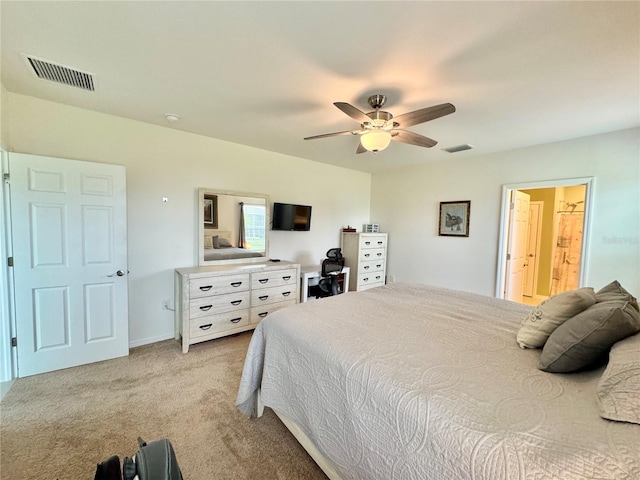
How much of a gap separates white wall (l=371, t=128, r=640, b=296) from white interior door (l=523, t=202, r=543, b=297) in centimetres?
217

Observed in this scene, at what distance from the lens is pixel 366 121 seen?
210cm

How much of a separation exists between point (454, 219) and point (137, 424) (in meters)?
4.47

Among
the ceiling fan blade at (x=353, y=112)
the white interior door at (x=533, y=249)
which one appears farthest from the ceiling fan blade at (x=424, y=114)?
the white interior door at (x=533, y=249)

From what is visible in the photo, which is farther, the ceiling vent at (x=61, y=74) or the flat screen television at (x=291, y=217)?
the flat screen television at (x=291, y=217)

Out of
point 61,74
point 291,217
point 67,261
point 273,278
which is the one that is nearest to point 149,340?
point 67,261

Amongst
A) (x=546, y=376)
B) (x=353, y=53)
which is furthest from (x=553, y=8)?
(x=546, y=376)

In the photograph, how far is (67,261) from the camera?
2.49 metres

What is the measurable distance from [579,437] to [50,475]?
2.48 m

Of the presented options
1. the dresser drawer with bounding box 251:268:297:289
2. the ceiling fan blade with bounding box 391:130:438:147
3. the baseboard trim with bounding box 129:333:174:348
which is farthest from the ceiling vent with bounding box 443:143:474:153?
the baseboard trim with bounding box 129:333:174:348

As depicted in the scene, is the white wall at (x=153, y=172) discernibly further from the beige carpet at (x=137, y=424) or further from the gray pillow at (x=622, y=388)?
the gray pillow at (x=622, y=388)

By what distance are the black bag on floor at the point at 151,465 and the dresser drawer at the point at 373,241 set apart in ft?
13.5

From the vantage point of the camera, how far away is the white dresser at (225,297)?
286cm

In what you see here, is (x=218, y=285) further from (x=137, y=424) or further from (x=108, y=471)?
(x=108, y=471)

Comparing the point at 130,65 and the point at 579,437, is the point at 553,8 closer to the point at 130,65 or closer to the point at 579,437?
the point at 579,437
